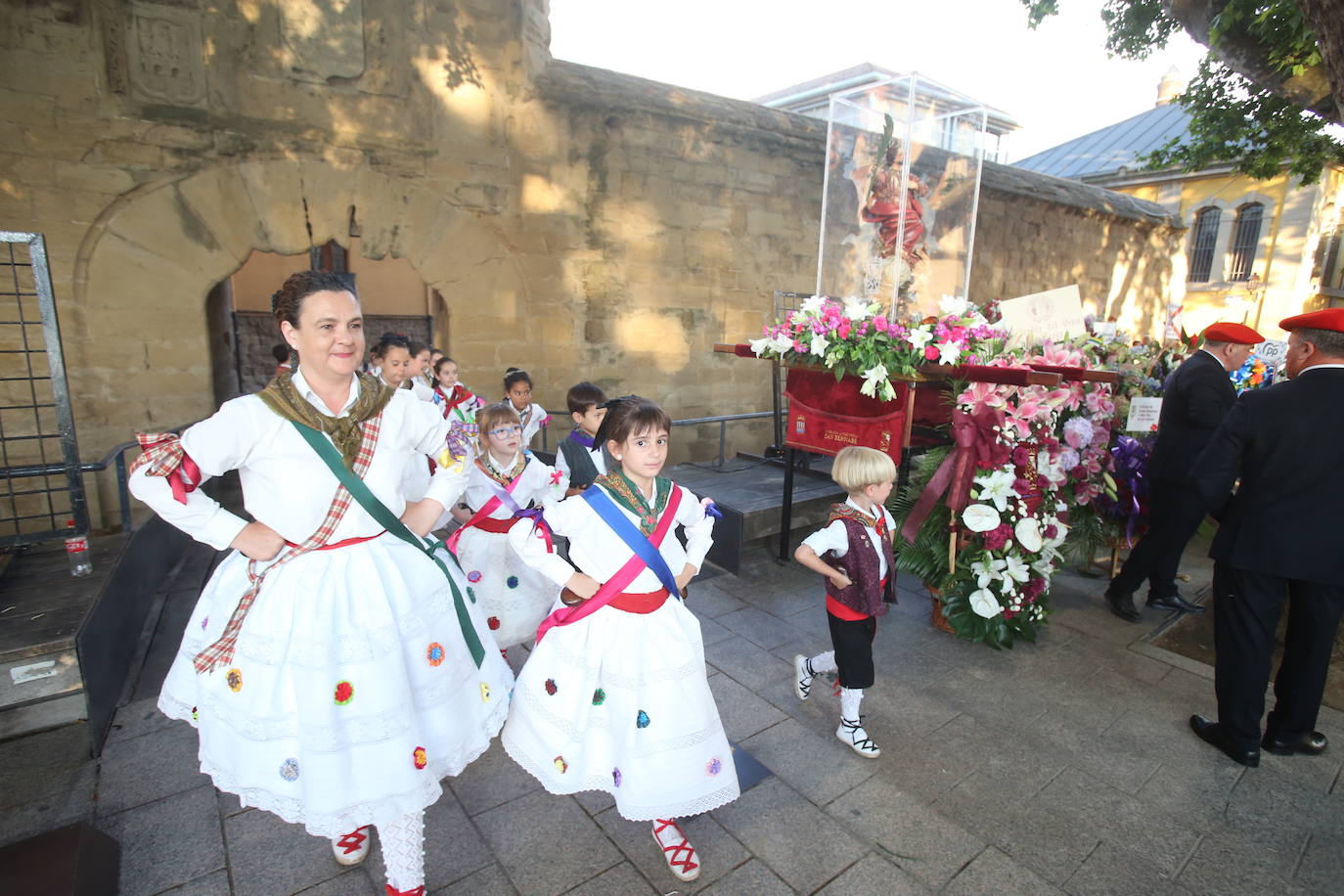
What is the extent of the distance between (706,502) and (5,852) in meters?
2.76

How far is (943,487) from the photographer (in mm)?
4395

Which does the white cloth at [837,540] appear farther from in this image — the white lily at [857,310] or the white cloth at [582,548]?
the white lily at [857,310]

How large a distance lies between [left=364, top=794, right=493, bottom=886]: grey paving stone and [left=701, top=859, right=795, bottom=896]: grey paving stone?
0.92 meters

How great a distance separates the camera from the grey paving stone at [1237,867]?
2.56m

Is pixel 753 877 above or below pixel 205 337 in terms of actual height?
below

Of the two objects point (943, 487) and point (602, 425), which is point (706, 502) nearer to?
point (602, 425)

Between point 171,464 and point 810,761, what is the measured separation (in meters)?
2.94

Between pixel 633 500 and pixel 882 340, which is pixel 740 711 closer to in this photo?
pixel 633 500

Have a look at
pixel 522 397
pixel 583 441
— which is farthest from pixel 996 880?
pixel 522 397

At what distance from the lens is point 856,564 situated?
10.4 ft

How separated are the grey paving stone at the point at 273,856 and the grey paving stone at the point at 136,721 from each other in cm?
102

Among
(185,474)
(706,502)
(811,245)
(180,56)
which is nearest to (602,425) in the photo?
(706,502)

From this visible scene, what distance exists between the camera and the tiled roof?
25453mm

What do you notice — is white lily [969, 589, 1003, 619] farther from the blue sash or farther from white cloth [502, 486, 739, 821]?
the blue sash
